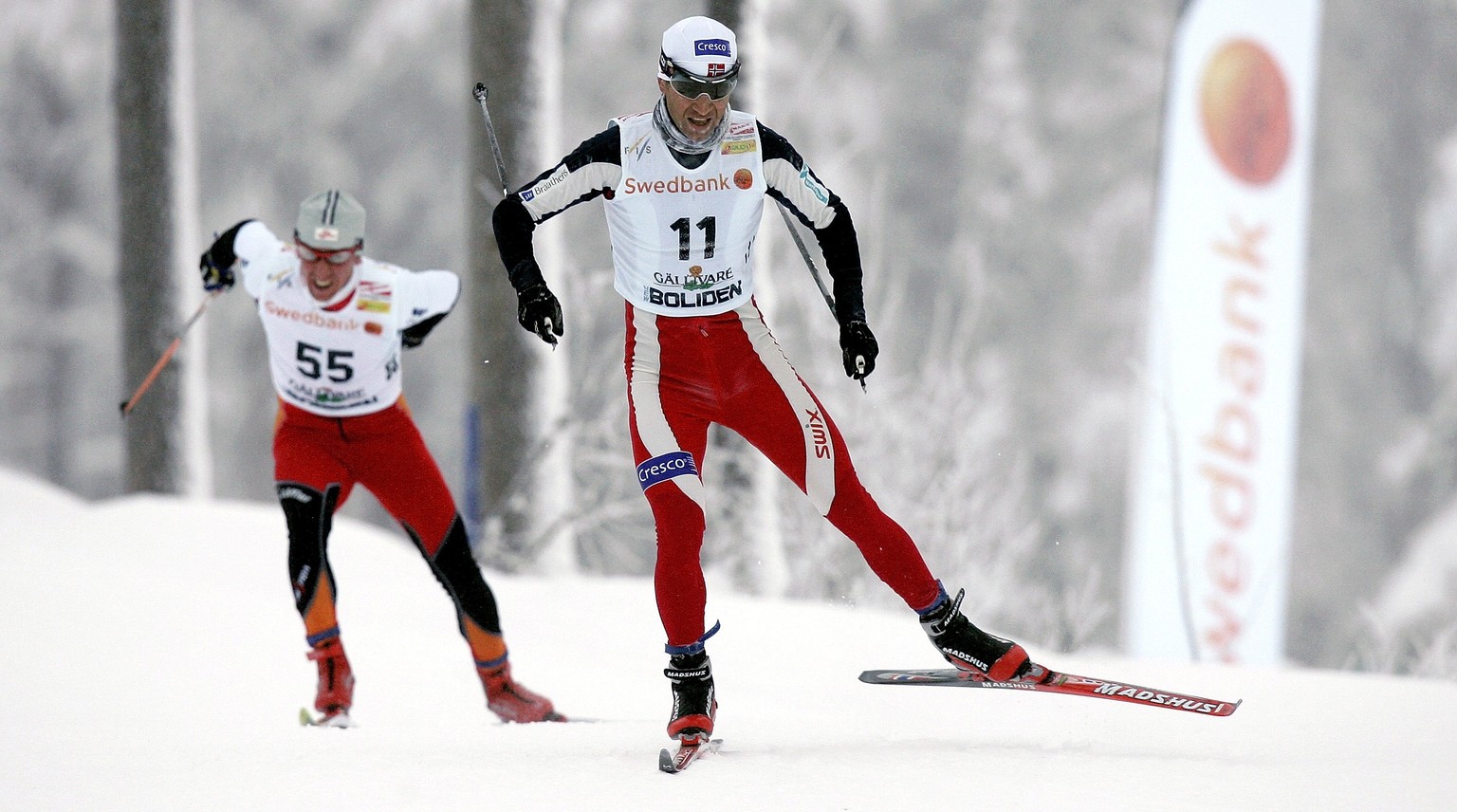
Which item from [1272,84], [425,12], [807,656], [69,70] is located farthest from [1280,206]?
[69,70]

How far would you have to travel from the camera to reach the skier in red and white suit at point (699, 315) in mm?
4191

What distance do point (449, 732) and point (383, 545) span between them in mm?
3972

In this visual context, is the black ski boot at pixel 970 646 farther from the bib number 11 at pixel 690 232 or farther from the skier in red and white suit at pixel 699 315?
the bib number 11 at pixel 690 232

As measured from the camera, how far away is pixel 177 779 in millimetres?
4105

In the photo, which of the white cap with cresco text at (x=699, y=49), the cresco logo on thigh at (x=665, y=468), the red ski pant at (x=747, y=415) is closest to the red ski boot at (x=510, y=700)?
the red ski pant at (x=747, y=415)

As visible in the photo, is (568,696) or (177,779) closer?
(177,779)

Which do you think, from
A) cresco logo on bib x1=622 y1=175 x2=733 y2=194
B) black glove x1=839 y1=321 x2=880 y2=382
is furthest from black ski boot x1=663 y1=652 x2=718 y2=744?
cresco logo on bib x1=622 y1=175 x2=733 y2=194

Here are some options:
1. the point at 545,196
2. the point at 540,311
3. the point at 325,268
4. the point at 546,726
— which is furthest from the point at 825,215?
the point at 546,726

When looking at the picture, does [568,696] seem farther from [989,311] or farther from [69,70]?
[69,70]

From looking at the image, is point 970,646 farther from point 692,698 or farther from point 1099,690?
point 692,698

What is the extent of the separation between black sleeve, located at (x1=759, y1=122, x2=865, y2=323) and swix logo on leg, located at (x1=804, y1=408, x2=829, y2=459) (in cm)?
32

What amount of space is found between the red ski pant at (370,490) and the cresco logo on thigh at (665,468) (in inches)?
53.3

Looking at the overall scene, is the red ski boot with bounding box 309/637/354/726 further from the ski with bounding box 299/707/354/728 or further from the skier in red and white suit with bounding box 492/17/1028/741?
the skier in red and white suit with bounding box 492/17/1028/741

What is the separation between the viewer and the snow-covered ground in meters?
3.85
